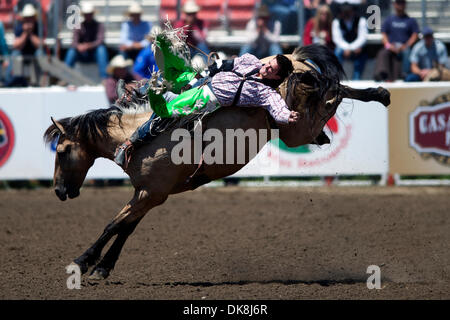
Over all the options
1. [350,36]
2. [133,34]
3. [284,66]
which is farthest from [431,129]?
[284,66]

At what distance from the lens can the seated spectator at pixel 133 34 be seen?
11.4m

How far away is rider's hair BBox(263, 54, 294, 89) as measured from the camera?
5.69 metres

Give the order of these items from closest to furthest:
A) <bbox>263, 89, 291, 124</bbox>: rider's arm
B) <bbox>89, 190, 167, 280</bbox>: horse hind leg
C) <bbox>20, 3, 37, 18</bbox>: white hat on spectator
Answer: <bbox>263, 89, 291, 124</bbox>: rider's arm
<bbox>89, 190, 167, 280</bbox>: horse hind leg
<bbox>20, 3, 37, 18</bbox>: white hat on spectator

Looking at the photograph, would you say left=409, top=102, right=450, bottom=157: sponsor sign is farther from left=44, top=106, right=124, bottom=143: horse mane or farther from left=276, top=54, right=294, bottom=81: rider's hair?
left=44, top=106, right=124, bottom=143: horse mane

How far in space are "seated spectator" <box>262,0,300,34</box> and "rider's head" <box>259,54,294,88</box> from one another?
17.7 ft

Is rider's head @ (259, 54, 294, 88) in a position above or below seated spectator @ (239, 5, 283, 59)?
below

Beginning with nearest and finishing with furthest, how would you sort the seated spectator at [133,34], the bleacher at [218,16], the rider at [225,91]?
the rider at [225,91], the bleacher at [218,16], the seated spectator at [133,34]

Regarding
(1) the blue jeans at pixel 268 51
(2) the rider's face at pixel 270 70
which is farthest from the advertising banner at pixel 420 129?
(2) the rider's face at pixel 270 70

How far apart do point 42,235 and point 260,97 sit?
326 cm


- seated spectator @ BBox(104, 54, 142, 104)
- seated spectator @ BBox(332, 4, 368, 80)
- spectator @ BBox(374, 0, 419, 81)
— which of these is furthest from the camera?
spectator @ BBox(374, 0, 419, 81)

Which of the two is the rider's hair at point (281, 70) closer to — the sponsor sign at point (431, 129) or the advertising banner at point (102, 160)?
the advertising banner at point (102, 160)

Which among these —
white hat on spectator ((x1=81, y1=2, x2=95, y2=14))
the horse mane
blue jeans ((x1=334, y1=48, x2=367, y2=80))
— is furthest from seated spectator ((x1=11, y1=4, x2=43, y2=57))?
the horse mane
